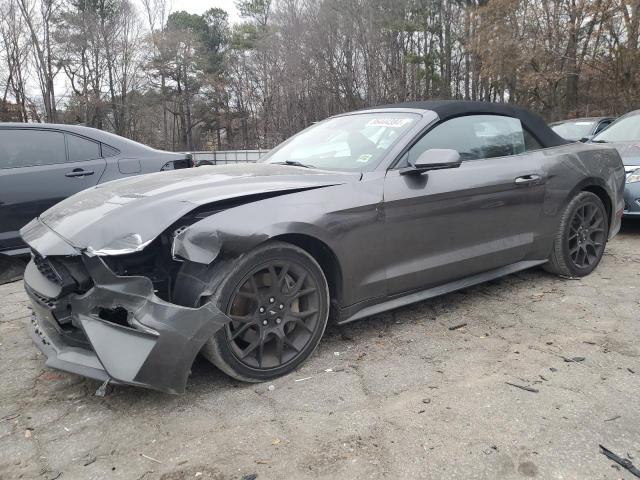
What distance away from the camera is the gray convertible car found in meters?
2.26

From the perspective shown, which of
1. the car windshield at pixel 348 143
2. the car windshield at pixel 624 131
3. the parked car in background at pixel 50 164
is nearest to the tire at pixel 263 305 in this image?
the car windshield at pixel 348 143

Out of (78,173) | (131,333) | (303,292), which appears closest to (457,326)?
(303,292)

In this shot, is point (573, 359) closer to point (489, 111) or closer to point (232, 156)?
point (489, 111)

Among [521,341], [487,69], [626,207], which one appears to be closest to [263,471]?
[521,341]

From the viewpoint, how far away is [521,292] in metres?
3.92

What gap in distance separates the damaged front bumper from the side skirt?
0.96m

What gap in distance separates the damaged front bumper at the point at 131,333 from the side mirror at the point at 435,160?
4.86ft

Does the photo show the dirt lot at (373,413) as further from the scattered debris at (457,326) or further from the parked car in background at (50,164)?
the parked car in background at (50,164)

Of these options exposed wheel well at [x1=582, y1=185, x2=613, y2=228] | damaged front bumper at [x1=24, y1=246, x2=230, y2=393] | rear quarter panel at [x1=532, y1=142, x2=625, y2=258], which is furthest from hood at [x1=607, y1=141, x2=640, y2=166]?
damaged front bumper at [x1=24, y1=246, x2=230, y2=393]

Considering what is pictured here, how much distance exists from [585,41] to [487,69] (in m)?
3.06

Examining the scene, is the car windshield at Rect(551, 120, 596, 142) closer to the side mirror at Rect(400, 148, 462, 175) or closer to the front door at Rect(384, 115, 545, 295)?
the front door at Rect(384, 115, 545, 295)

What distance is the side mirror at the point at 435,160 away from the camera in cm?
294

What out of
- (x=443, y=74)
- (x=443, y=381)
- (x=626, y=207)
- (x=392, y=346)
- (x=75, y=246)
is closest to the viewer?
(x=75, y=246)

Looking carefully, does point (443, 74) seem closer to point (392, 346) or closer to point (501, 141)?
point (501, 141)
